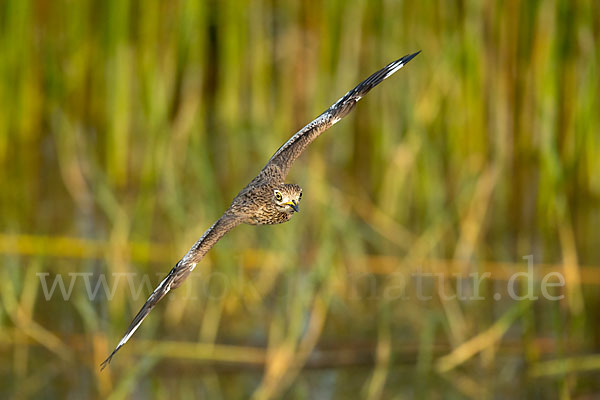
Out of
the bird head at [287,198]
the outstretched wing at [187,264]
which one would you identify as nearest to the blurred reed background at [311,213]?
the bird head at [287,198]

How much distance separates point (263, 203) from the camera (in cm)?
261

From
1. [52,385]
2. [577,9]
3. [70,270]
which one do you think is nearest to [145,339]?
[52,385]

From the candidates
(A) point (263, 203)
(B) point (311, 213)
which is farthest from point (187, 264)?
(B) point (311, 213)

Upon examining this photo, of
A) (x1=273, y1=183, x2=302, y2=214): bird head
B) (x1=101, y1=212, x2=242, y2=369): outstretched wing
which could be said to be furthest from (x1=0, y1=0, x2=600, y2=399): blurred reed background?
(x1=101, y1=212, x2=242, y2=369): outstretched wing

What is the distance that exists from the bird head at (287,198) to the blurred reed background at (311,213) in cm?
155

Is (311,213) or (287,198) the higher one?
(311,213)

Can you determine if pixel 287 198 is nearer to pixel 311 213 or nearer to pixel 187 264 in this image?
pixel 187 264

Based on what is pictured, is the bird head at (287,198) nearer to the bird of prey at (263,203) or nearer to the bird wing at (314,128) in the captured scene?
the bird of prey at (263,203)

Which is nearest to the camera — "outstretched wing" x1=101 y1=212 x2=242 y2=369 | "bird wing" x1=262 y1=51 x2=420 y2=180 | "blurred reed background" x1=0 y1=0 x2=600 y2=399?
"outstretched wing" x1=101 y1=212 x2=242 y2=369

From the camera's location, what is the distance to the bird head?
2.67 meters

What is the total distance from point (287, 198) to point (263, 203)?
9cm

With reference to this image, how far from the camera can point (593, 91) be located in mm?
4766

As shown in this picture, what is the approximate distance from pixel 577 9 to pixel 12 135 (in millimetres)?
3389

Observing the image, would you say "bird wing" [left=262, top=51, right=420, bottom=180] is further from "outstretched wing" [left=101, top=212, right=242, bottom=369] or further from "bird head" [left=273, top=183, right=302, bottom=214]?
"outstretched wing" [left=101, top=212, right=242, bottom=369]
